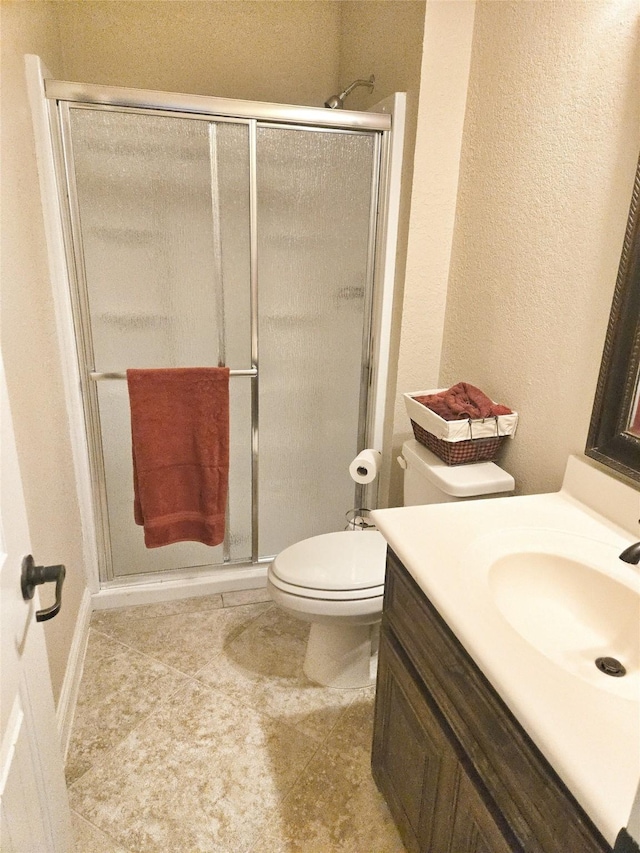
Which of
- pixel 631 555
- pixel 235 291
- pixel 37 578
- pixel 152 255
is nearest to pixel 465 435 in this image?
pixel 631 555

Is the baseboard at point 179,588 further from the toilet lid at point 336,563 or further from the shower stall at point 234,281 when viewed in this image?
the toilet lid at point 336,563

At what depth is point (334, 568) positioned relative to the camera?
5.64 ft

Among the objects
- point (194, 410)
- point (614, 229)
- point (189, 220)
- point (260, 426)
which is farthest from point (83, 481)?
point (614, 229)

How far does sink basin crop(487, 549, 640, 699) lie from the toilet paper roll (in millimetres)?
942

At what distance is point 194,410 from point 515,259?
1.17 metres

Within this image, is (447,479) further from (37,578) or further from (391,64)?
(391,64)

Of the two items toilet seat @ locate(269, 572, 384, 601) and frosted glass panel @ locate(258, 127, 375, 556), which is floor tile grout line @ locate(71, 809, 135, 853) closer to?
toilet seat @ locate(269, 572, 384, 601)

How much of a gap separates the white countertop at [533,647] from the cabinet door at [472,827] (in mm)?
240

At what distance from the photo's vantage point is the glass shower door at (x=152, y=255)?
1.79 m

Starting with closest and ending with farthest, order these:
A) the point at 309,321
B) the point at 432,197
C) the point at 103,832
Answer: the point at 103,832, the point at 432,197, the point at 309,321

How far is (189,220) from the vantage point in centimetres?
191

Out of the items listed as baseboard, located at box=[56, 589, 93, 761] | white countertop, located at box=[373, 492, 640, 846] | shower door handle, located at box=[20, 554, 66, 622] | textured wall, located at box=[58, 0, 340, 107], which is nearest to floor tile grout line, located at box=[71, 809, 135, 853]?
baseboard, located at box=[56, 589, 93, 761]

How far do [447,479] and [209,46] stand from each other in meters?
2.06

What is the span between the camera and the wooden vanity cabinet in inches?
28.3
